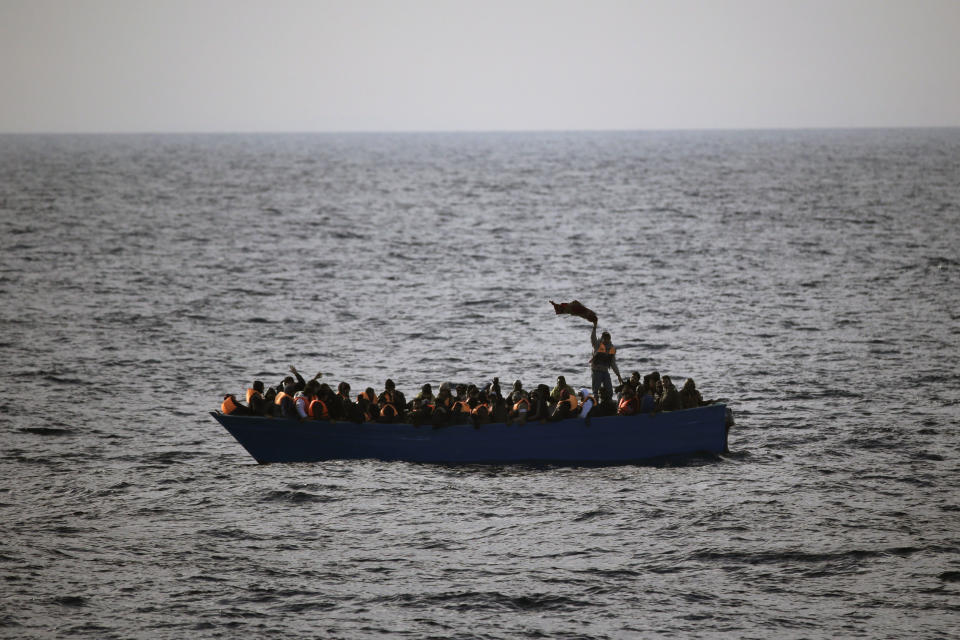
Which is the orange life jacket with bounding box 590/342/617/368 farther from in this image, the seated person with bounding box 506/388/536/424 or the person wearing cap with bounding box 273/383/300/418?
the person wearing cap with bounding box 273/383/300/418

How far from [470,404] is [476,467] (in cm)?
162

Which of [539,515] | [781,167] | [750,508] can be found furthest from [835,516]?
[781,167]

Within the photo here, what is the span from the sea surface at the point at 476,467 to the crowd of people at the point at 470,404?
1412mm

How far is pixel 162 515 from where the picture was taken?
2427 centimetres

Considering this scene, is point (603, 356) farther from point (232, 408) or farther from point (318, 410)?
point (232, 408)

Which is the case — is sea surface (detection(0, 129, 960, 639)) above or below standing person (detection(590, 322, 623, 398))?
below

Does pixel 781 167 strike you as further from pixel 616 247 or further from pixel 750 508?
pixel 750 508

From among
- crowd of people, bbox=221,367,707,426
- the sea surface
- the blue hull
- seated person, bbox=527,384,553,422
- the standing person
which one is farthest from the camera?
the standing person

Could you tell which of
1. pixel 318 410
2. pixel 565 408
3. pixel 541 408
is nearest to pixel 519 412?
pixel 541 408

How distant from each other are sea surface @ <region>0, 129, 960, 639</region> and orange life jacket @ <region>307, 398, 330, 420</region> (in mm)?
1448

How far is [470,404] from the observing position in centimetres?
2672

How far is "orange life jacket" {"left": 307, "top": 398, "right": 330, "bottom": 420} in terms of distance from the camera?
2686 centimetres

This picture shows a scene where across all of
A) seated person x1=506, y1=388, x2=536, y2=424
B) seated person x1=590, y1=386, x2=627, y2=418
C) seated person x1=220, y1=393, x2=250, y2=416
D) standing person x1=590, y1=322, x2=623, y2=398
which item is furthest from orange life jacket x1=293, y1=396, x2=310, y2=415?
standing person x1=590, y1=322, x2=623, y2=398

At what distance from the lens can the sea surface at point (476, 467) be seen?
1962 cm
